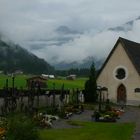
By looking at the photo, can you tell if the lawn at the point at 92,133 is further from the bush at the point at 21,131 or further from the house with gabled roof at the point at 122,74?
the house with gabled roof at the point at 122,74

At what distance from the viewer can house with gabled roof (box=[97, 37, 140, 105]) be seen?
78.8 m

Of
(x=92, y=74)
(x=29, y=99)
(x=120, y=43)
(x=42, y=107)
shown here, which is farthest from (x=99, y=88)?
(x=29, y=99)

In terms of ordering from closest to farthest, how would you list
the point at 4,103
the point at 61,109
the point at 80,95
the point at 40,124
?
the point at 40,124 < the point at 4,103 < the point at 61,109 < the point at 80,95

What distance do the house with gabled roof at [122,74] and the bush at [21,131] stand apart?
163 feet

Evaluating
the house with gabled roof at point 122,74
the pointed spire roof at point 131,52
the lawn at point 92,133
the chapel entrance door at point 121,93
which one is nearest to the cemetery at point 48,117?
the lawn at point 92,133

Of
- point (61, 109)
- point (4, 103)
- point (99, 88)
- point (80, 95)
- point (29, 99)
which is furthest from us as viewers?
point (99, 88)

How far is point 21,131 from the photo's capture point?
1137 inches

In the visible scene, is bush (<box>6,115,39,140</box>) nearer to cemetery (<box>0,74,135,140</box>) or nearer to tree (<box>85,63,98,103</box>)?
cemetery (<box>0,74,135,140</box>)

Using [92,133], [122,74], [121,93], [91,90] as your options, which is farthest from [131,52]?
[92,133]

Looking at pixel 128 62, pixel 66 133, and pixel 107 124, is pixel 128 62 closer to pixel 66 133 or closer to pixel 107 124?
pixel 107 124

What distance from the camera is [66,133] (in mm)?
37719

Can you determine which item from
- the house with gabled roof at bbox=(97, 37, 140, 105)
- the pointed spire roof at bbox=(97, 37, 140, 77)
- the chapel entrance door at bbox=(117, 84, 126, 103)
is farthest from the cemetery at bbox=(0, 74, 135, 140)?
the pointed spire roof at bbox=(97, 37, 140, 77)

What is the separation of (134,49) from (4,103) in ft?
136

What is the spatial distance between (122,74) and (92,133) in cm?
4271
